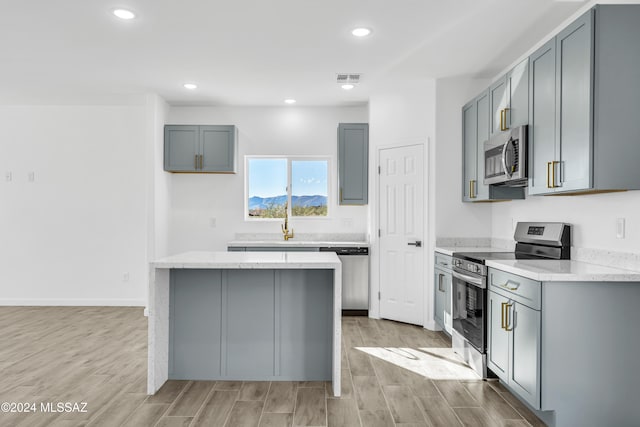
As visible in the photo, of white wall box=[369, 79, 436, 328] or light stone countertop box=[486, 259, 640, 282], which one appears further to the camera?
white wall box=[369, 79, 436, 328]

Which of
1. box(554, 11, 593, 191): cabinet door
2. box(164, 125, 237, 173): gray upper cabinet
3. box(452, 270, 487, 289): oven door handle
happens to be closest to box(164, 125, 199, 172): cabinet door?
box(164, 125, 237, 173): gray upper cabinet

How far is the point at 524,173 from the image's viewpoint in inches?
116

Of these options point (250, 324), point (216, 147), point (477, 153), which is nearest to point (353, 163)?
point (477, 153)

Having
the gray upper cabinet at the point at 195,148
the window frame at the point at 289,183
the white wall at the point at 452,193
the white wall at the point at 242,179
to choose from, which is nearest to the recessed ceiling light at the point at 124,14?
the gray upper cabinet at the point at 195,148

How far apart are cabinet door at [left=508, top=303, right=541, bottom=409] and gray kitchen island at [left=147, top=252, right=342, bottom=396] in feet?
3.88

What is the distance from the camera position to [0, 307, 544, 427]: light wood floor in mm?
2377

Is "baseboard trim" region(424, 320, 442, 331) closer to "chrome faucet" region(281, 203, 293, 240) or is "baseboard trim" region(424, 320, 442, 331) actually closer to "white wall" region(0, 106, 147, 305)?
"chrome faucet" region(281, 203, 293, 240)

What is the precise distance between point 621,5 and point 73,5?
3513mm

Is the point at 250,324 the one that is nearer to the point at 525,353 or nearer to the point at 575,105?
the point at 525,353

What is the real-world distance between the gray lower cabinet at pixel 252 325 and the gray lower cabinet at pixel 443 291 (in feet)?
4.56

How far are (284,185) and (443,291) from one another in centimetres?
267

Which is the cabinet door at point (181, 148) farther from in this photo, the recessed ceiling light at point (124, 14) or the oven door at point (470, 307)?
the oven door at point (470, 307)

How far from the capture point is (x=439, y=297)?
405 cm

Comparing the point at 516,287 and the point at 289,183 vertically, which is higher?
the point at 289,183
